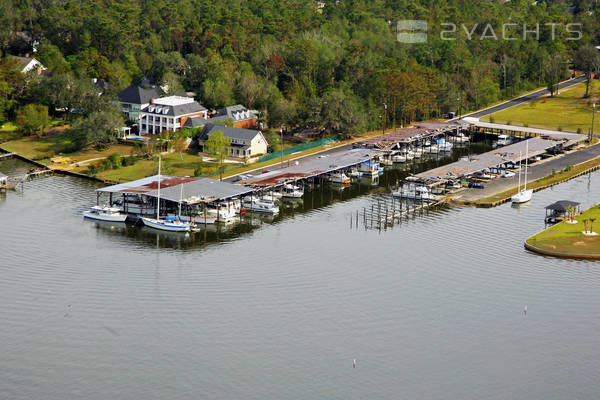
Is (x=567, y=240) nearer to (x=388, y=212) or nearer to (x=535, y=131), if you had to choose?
(x=388, y=212)

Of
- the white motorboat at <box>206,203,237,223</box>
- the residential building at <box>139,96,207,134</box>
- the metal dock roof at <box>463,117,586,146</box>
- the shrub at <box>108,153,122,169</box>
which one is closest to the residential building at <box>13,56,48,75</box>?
the residential building at <box>139,96,207,134</box>

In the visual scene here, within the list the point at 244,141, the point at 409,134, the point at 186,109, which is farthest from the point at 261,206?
the point at 186,109

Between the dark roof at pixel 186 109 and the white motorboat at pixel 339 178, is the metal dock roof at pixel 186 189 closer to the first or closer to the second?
the white motorboat at pixel 339 178

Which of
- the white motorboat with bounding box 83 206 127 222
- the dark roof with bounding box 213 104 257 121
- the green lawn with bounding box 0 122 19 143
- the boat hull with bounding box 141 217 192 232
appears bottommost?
the boat hull with bounding box 141 217 192 232

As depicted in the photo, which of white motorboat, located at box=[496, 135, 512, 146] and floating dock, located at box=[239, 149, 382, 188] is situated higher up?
white motorboat, located at box=[496, 135, 512, 146]

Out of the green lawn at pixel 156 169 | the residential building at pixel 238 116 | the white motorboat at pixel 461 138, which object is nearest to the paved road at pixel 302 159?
the green lawn at pixel 156 169

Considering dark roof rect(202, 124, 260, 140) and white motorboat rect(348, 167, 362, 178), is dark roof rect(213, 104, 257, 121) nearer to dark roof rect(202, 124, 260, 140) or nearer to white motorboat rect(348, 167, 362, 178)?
dark roof rect(202, 124, 260, 140)

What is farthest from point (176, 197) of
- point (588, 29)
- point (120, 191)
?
point (588, 29)
